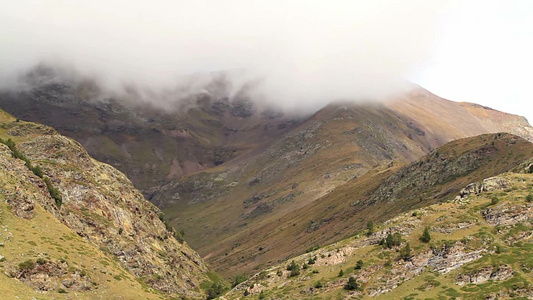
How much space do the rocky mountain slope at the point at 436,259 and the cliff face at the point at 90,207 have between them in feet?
100

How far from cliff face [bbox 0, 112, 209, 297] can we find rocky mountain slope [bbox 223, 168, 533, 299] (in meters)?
30.5

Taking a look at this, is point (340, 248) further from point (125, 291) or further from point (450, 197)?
point (450, 197)

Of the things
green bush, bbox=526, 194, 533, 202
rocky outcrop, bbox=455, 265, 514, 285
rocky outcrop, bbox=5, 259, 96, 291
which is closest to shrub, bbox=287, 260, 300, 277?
rocky outcrop, bbox=455, 265, 514, 285

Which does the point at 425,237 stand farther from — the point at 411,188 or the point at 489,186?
the point at 411,188

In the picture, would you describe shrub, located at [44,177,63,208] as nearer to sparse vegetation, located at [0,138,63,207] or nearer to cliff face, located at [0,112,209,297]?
sparse vegetation, located at [0,138,63,207]

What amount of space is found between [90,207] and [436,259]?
75.4 metres

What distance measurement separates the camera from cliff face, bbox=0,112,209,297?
240 ft

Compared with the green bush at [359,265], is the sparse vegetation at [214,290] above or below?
below

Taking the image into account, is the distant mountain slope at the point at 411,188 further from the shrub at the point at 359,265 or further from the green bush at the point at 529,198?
the shrub at the point at 359,265

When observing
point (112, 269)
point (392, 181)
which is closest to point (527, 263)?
point (112, 269)

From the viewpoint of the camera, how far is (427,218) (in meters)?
75.2

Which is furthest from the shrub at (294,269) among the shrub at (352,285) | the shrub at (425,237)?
the shrub at (425,237)

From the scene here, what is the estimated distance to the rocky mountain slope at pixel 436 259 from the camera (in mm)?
56969

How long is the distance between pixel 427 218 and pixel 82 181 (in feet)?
260
